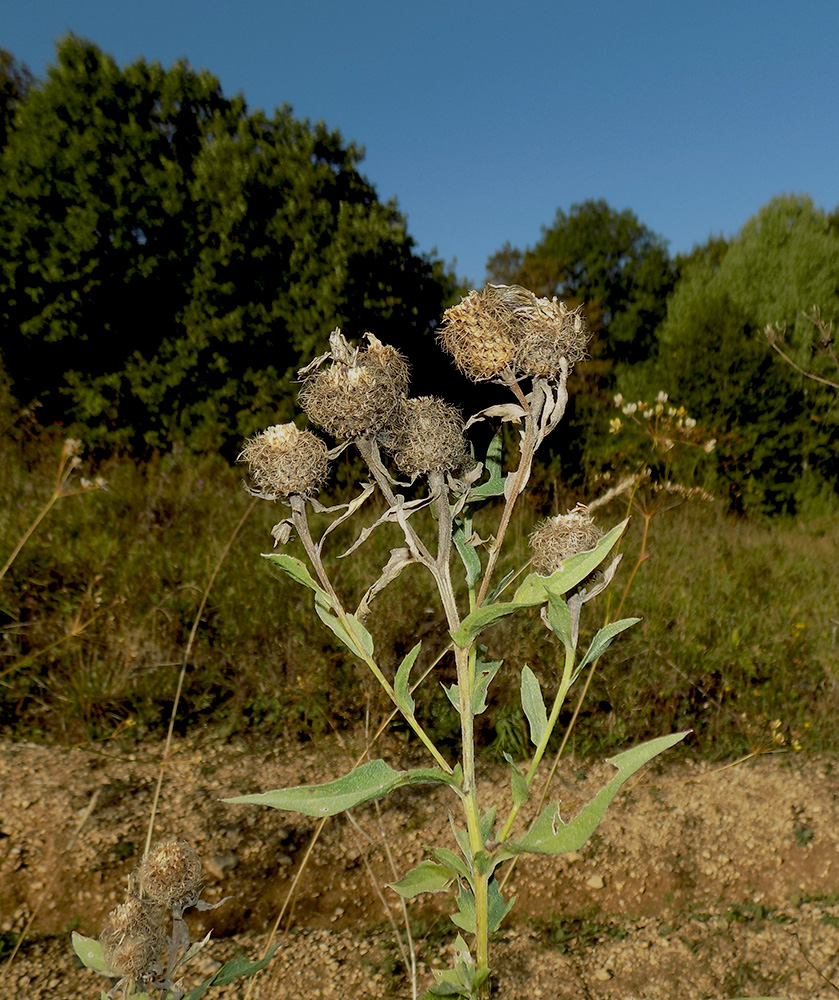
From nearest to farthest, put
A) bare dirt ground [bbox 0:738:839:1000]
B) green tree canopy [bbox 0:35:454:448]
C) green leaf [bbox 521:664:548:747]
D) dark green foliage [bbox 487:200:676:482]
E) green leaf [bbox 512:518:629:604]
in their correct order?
1. green leaf [bbox 512:518:629:604]
2. green leaf [bbox 521:664:548:747]
3. bare dirt ground [bbox 0:738:839:1000]
4. green tree canopy [bbox 0:35:454:448]
5. dark green foliage [bbox 487:200:676:482]

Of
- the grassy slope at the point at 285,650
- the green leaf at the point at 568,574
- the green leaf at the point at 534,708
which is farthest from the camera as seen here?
the grassy slope at the point at 285,650

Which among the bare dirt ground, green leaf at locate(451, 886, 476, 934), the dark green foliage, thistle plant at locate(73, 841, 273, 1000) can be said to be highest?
the dark green foliage

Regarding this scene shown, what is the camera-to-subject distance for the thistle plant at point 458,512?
0.96 metres

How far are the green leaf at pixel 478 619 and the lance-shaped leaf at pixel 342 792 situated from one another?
167 mm

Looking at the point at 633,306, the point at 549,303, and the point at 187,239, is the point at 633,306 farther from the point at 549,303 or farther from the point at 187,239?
the point at 549,303

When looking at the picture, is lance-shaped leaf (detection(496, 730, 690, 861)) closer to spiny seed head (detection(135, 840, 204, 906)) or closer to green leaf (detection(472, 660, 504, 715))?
green leaf (detection(472, 660, 504, 715))

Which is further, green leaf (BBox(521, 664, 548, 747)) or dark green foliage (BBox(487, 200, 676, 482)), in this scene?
dark green foliage (BBox(487, 200, 676, 482))

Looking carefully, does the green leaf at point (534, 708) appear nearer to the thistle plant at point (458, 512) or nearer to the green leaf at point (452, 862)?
the thistle plant at point (458, 512)

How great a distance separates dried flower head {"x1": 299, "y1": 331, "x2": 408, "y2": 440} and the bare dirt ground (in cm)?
112

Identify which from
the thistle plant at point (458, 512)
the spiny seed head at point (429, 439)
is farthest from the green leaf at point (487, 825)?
the spiny seed head at point (429, 439)

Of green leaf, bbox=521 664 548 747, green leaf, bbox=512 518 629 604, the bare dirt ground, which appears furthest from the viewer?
the bare dirt ground

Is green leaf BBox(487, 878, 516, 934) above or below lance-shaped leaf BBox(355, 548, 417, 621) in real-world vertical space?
below

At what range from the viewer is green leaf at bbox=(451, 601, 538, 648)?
0.91 metres

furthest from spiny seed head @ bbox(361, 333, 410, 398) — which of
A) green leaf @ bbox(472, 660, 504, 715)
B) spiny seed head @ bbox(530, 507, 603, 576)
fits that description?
green leaf @ bbox(472, 660, 504, 715)
